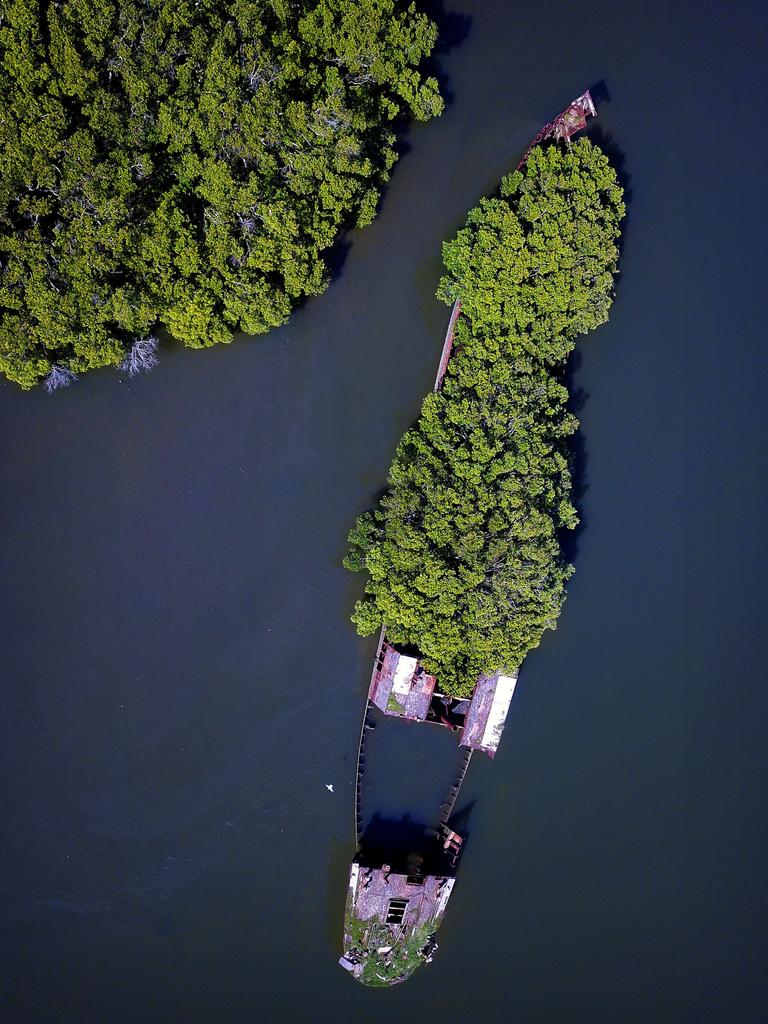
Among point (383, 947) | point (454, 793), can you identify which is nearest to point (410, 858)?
point (454, 793)

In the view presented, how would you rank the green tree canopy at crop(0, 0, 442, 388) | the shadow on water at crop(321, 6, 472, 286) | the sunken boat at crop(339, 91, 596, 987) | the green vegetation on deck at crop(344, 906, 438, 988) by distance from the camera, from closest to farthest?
the green tree canopy at crop(0, 0, 442, 388) → the sunken boat at crop(339, 91, 596, 987) → the green vegetation on deck at crop(344, 906, 438, 988) → the shadow on water at crop(321, 6, 472, 286)

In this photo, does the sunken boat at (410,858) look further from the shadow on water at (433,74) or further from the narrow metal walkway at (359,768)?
the shadow on water at (433,74)

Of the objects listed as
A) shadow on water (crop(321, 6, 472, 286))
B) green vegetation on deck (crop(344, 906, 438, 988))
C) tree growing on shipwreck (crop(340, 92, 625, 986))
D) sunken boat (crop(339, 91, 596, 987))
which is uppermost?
shadow on water (crop(321, 6, 472, 286))

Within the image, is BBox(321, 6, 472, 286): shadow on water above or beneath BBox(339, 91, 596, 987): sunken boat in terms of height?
above

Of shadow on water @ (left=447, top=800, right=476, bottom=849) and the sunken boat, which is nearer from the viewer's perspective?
the sunken boat

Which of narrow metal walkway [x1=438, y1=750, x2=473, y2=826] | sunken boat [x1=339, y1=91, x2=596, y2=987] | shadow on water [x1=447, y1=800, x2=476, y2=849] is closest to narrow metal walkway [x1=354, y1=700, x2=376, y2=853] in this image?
sunken boat [x1=339, y1=91, x2=596, y2=987]

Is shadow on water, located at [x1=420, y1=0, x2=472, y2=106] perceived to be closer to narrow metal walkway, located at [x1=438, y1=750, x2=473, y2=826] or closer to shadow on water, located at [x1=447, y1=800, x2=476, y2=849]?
narrow metal walkway, located at [x1=438, y1=750, x2=473, y2=826]

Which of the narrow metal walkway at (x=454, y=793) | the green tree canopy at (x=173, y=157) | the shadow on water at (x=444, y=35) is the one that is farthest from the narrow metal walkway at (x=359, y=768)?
the shadow on water at (x=444, y=35)

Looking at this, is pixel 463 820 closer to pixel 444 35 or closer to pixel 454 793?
pixel 454 793
